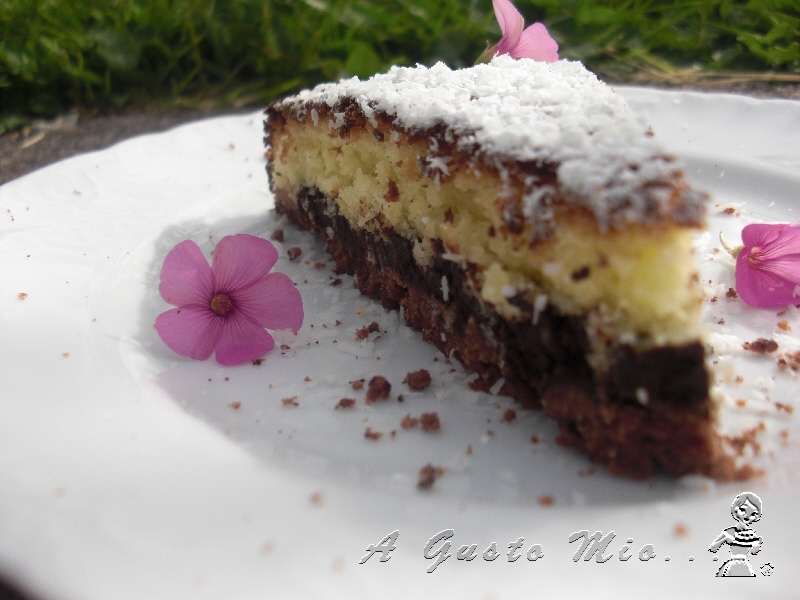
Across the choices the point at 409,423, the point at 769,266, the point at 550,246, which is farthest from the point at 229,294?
the point at 769,266

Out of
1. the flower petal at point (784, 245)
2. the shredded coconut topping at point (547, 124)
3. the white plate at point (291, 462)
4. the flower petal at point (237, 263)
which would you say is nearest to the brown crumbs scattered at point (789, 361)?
the white plate at point (291, 462)

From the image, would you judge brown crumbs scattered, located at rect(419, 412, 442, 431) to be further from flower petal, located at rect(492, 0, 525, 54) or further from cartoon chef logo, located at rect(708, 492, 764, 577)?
flower petal, located at rect(492, 0, 525, 54)

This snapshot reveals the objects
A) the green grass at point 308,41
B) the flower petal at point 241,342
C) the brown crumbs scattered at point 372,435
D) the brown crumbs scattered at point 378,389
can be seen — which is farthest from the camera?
the green grass at point 308,41

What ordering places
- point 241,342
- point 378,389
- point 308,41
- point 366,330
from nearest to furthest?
point 378,389, point 241,342, point 366,330, point 308,41

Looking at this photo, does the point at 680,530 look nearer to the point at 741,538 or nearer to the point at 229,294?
the point at 741,538

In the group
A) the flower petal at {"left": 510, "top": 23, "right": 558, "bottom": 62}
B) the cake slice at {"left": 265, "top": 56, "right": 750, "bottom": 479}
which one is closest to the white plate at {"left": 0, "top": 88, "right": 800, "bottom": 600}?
the cake slice at {"left": 265, "top": 56, "right": 750, "bottom": 479}

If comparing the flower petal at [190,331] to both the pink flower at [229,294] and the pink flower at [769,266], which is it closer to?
the pink flower at [229,294]

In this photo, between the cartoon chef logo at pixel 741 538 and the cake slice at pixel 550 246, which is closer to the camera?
the cartoon chef logo at pixel 741 538

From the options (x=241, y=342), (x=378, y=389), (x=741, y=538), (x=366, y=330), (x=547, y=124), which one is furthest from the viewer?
(x=366, y=330)
